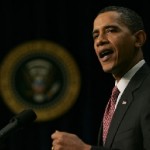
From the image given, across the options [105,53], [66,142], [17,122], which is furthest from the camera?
[105,53]

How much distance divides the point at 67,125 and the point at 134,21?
204 centimetres

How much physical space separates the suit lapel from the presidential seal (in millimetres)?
2005

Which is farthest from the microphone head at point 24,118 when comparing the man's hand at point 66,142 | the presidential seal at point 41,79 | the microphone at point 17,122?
the presidential seal at point 41,79

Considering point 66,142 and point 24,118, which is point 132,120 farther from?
point 24,118

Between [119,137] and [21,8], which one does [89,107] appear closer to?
[21,8]

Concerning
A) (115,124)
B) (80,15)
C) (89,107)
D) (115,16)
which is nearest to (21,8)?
(80,15)

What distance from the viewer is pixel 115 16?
1.60m

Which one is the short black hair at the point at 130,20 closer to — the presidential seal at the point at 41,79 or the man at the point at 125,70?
the man at the point at 125,70

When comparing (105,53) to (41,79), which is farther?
(41,79)

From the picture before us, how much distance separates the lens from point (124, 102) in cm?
148

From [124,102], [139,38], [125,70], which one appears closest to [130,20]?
[139,38]

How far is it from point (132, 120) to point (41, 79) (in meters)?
2.29

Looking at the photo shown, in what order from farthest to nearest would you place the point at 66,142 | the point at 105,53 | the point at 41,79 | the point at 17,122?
the point at 41,79, the point at 105,53, the point at 17,122, the point at 66,142

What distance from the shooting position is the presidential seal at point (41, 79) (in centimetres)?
357
